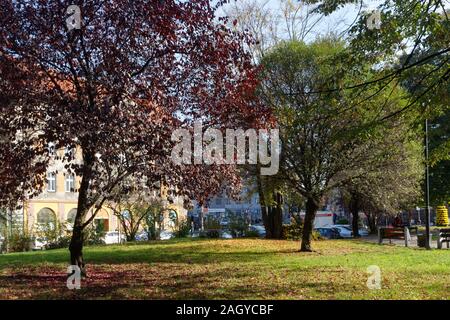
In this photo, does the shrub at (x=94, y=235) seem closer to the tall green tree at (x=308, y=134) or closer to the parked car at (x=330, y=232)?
the tall green tree at (x=308, y=134)

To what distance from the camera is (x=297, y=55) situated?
744 inches

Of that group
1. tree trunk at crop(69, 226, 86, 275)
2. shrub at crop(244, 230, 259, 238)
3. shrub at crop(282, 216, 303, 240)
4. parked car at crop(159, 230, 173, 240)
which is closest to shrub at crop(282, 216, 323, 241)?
shrub at crop(282, 216, 303, 240)

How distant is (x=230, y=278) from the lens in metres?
11.2

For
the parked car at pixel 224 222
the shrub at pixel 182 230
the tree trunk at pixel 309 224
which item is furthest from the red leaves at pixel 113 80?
the shrub at pixel 182 230

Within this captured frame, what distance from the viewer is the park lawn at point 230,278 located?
892 centimetres

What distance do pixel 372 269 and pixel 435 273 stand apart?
57.5 inches

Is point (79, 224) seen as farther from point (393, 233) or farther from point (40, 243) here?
point (393, 233)

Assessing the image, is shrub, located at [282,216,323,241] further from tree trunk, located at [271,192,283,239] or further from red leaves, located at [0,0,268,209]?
red leaves, located at [0,0,268,209]

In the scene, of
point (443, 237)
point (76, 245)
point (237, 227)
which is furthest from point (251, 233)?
point (76, 245)

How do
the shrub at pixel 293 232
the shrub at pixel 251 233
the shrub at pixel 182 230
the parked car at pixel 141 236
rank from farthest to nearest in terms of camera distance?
the parked car at pixel 141 236, the shrub at pixel 182 230, the shrub at pixel 251 233, the shrub at pixel 293 232

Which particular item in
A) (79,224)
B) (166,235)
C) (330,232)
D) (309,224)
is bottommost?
(330,232)

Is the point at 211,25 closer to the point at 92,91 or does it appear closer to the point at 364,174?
the point at 92,91

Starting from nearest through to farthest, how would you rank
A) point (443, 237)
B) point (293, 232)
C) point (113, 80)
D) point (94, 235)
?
1. point (113, 80)
2. point (443, 237)
3. point (293, 232)
4. point (94, 235)
